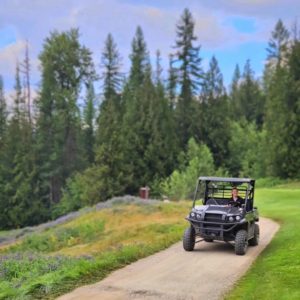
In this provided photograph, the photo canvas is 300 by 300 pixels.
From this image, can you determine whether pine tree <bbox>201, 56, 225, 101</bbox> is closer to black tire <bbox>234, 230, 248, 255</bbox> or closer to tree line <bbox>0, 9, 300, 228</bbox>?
tree line <bbox>0, 9, 300, 228</bbox>

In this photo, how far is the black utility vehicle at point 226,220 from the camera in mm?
14852

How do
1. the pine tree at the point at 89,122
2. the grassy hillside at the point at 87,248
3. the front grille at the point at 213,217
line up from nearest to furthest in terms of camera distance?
the grassy hillside at the point at 87,248 → the front grille at the point at 213,217 → the pine tree at the point at 89,122

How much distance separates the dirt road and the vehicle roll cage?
1.50 metres

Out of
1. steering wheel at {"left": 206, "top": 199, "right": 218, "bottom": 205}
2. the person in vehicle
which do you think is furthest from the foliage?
the person in vehicle

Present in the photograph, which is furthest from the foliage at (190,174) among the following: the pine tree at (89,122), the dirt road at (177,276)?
the dirt road at (177,276)

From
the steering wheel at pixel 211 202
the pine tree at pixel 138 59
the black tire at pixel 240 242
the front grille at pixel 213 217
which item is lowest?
the black tire at pixel 240 242

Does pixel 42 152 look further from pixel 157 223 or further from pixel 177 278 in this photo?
pixel 177 278

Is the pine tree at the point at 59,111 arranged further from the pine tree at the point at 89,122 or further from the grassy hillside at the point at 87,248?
the grassy hillside at the point at 87,248

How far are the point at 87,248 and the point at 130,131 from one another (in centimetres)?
4052

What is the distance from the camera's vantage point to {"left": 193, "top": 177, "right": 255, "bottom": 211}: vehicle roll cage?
52.0 ft

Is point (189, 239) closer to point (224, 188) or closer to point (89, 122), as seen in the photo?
point (224, 188)

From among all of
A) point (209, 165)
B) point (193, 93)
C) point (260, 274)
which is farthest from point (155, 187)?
point (260, 274)

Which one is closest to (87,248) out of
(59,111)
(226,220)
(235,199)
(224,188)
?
(224,188)

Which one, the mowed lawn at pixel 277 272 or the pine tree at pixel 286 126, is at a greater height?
the pine tree at pixel 286 126
